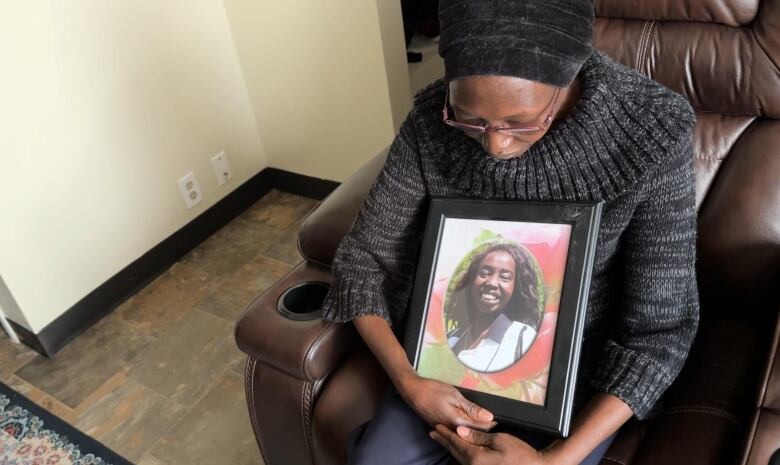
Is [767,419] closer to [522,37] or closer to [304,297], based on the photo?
[522,37]

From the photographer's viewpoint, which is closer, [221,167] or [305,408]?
[305,408]

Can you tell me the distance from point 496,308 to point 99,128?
1.42 metres

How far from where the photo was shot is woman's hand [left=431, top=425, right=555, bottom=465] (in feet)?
2.69

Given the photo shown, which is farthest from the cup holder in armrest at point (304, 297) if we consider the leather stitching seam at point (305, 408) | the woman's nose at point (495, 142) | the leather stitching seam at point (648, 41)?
the leather stitching seam at point (648, 41)

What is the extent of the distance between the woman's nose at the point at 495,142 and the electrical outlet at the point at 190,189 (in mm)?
1509

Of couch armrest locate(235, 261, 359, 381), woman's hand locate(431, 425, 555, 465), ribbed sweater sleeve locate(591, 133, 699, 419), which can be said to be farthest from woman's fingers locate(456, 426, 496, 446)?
couch armrest locate(235, 261, 359, 381)

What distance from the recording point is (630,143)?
851 mm

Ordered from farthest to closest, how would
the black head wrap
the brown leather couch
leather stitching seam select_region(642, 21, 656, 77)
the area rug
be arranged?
the area rug → leather stitching seam select_region(642, 21, 656, 77) → the brown leather couch → the black head wrap

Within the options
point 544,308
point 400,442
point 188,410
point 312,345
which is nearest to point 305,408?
point 312,345

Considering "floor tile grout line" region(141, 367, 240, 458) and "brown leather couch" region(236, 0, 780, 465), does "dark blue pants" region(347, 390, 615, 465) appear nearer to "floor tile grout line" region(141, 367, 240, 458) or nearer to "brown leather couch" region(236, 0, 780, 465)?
"brown leather couch" region(236, 0, 780, 465)

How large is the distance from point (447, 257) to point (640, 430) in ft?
1.31

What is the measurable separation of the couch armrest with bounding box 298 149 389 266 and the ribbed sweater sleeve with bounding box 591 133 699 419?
529mm

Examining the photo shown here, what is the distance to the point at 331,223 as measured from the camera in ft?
3.95

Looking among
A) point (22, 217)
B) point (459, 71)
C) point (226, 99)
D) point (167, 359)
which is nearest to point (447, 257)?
point (459, 71)
